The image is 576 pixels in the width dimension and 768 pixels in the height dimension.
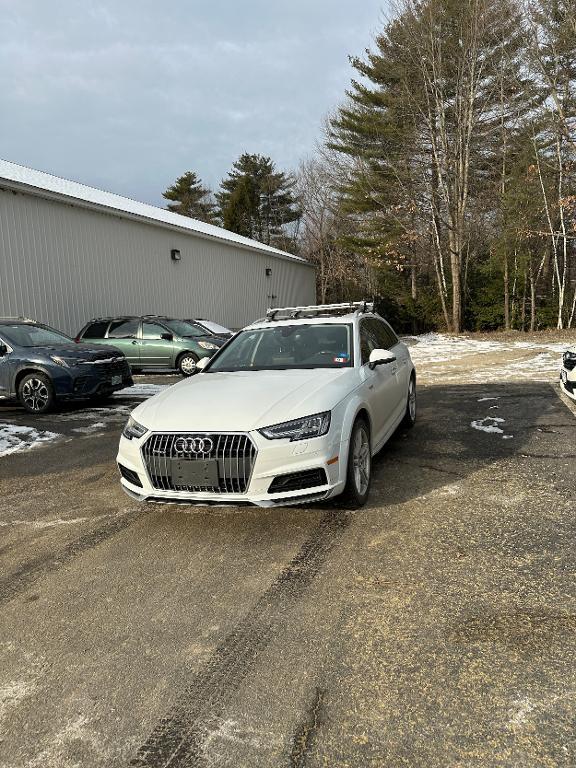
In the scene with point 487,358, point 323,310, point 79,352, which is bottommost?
point 487,358

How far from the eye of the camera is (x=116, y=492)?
4844 millimetres

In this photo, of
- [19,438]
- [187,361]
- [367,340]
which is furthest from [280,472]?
[187,361]

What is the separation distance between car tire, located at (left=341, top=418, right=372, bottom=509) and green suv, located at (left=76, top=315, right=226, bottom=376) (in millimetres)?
9238

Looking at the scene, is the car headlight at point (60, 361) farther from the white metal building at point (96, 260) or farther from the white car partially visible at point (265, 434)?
the white metal building at point (96, 260)

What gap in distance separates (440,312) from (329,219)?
17.1 m

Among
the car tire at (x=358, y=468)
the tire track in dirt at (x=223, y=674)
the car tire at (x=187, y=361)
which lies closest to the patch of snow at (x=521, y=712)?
the tire track in dirt at (x=223, y=674)

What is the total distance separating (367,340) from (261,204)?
171ft

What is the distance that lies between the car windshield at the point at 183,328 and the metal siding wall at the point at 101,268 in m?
3.60

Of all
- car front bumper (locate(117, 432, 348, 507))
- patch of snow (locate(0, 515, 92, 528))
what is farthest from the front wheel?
car front bumper (locate(117, 432, 348, 507))

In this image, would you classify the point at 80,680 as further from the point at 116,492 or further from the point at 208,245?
the point at 208,245

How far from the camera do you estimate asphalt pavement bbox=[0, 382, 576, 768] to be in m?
1.97

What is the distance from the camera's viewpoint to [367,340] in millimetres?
5387

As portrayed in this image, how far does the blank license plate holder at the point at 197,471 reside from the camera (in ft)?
11.6

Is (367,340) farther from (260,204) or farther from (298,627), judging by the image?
(260,204)
